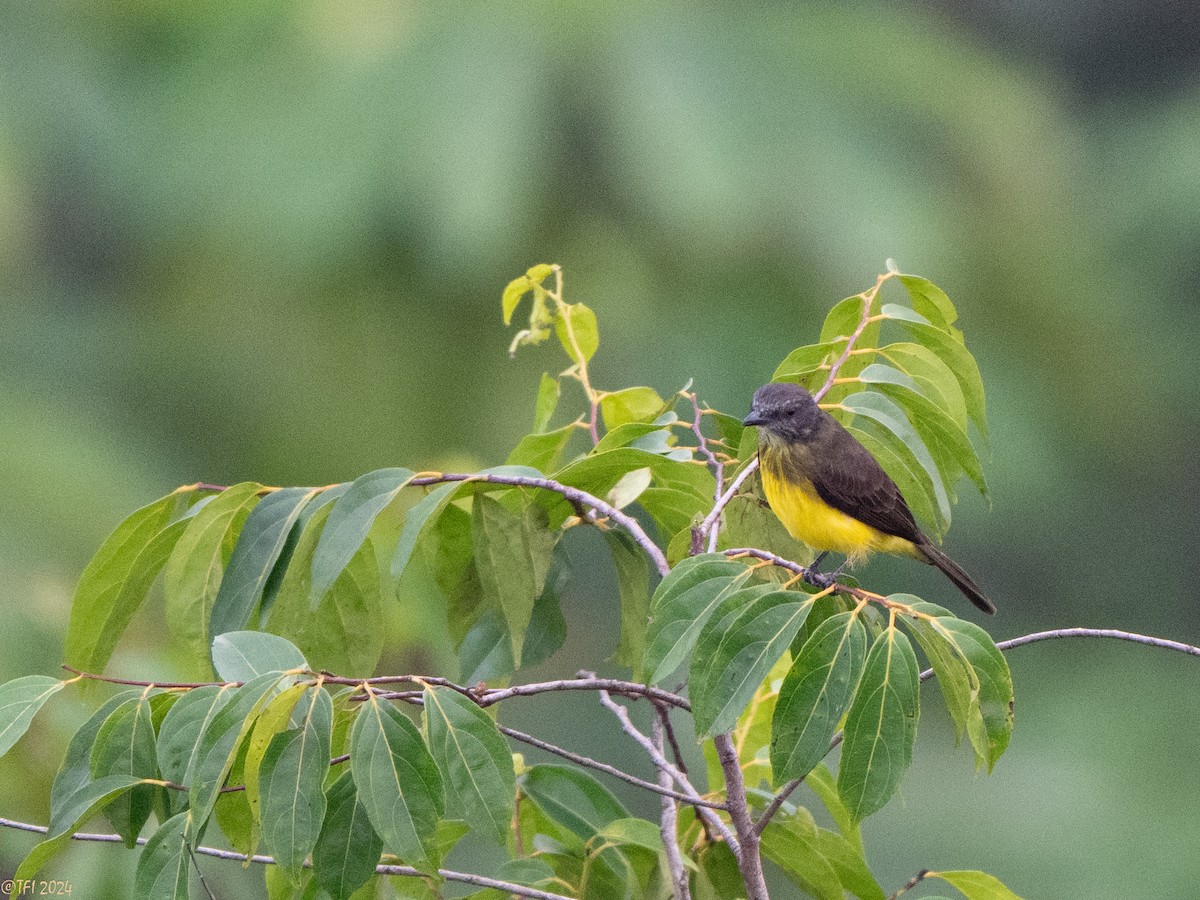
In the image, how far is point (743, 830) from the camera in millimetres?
1562

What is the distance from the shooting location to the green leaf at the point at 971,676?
138cm

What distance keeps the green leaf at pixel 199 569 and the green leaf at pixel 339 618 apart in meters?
0.09

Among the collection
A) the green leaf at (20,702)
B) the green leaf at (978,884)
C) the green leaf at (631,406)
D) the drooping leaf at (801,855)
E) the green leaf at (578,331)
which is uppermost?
the green leaf at (578,331)

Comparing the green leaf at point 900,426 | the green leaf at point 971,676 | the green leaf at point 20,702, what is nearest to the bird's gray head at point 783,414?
the green leaf at point 900,426

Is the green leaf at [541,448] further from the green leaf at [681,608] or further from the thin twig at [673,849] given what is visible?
the green leaf at [681,608]

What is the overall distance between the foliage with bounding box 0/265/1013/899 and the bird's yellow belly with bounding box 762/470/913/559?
15cm

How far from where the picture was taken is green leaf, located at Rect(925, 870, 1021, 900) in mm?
1692

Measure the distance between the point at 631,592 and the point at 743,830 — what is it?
0.49 meters

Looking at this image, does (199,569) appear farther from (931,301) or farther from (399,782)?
(931,301)

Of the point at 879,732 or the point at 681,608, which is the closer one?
the point at 879,732

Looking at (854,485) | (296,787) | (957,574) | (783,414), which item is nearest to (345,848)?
(296,787)

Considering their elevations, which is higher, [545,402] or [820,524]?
[545,402]

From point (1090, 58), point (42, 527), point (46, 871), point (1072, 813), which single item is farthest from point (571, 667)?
point (1090, 58)

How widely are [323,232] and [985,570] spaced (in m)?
4.92
